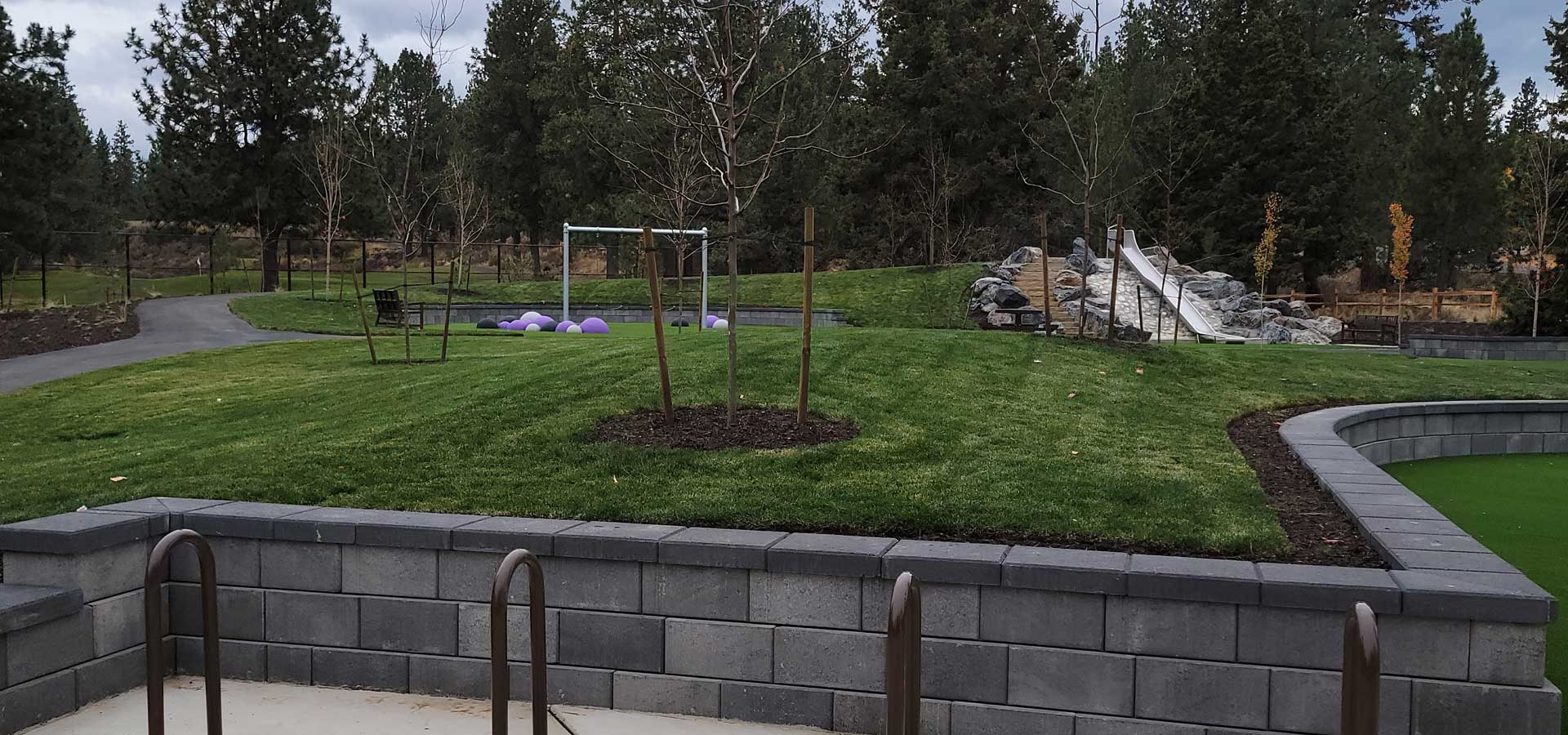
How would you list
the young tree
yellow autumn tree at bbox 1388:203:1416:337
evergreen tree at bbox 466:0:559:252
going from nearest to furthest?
the young tree, yellow autumn tree at bbox 1388:203:1416:337, evergreen tree at bbox 466:0:559:252

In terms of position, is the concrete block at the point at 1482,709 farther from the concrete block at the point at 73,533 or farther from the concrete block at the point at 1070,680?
the concrete block at the point at 73,533

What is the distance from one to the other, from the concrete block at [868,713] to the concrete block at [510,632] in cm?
127

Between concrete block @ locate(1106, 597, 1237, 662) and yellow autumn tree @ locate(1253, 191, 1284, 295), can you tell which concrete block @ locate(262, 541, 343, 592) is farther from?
yellow autumn tree @ locate(1253, 191, 1284, 295)

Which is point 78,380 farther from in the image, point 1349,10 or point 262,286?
point 1349,10

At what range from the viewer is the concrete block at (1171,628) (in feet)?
13.4

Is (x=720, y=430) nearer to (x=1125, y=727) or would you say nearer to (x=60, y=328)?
(x=1125, y=727)

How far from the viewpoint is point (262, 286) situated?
3462 cm

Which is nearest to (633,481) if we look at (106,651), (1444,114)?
(106,651)

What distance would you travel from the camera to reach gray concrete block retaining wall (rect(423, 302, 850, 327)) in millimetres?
25891

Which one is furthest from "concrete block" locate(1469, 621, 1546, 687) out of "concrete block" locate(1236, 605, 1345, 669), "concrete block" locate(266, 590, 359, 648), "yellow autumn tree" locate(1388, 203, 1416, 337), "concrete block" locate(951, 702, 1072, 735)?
"yellow autumn tree" locate(1388, 203, 1416, 337)

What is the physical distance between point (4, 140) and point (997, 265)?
90.0 feet

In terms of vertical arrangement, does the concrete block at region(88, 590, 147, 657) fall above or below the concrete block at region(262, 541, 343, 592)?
below

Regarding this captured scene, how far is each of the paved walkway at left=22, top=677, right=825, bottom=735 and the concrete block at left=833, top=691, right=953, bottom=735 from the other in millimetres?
119

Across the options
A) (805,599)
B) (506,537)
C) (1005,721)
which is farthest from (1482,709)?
(506,537)
